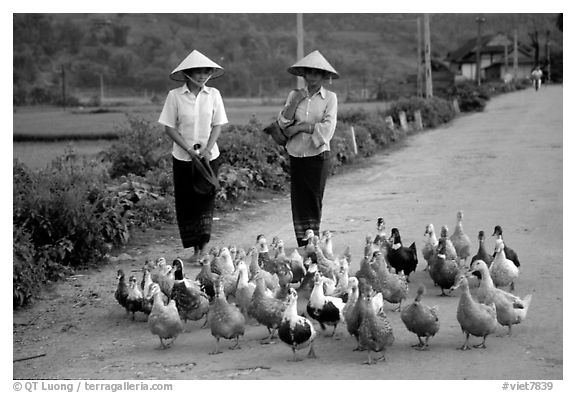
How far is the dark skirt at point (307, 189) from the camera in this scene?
9.12 meters

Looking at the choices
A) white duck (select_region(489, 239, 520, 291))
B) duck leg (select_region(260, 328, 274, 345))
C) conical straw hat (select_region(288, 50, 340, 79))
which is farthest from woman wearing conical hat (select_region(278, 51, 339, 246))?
duck leg (select_region(260, 328, 274, 345))

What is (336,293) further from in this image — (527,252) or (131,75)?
(131,75)

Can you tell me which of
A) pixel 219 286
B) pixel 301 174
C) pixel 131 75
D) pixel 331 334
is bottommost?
pixel 331 334

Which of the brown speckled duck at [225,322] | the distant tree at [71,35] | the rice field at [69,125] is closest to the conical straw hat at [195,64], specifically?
the brown speckled duck at [225,322]

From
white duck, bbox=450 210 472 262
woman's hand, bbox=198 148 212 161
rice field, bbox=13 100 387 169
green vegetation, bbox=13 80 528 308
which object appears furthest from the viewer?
rice field, bbox=13 100 387 169

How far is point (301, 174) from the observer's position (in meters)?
9.16

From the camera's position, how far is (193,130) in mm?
8719

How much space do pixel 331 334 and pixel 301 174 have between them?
2923 millimetres

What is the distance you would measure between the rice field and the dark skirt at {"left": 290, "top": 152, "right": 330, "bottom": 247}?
634cm

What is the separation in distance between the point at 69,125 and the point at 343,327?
2534 centimetres

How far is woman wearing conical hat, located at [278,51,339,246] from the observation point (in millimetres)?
8828

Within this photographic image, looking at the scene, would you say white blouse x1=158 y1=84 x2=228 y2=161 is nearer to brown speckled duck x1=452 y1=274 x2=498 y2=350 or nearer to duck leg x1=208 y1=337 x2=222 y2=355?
duck leg x1=208 y1=337 x2=222 y2=355

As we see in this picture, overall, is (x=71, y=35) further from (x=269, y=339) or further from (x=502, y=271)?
Result: (x=269, y=339)
